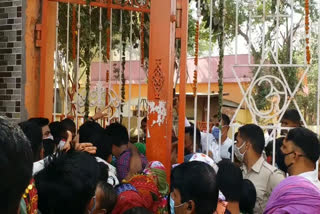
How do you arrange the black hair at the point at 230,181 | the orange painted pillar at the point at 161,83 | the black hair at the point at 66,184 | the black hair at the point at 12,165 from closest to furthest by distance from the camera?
the black hair at the point at 12,165, the black hair at the point at 66,184, the black hair at the point at 230,181, the orange painted pillar at the point at 161,83

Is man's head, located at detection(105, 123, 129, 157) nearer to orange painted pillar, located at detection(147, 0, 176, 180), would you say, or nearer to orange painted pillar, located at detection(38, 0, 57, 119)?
orange painted pillar, located at detection(147, 0, 176, 180)

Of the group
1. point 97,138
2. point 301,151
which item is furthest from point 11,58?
point 301,151

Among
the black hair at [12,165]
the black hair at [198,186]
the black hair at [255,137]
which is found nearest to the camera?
the black hair at [12,165]

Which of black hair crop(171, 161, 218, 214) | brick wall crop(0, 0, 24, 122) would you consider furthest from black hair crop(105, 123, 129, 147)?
black hair crop(171, 161, 218, 214)

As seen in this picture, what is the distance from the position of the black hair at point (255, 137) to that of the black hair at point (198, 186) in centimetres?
127

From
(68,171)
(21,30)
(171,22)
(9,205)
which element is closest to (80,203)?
(68,171)

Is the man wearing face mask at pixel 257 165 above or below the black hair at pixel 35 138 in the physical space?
below

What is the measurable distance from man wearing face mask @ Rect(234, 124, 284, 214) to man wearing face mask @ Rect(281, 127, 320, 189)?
0.48m

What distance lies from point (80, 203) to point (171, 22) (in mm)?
2252

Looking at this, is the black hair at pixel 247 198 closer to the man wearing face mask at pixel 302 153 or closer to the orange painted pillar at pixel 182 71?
the man wearing face mask at pixel 302 153

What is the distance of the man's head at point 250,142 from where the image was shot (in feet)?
11.7

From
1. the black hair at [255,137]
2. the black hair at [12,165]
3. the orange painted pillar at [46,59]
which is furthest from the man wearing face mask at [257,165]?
the black hair at [12,165]

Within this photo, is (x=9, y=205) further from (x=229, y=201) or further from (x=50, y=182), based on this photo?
(x=229, y=201)

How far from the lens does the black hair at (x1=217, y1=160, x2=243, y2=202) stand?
2723 mm
